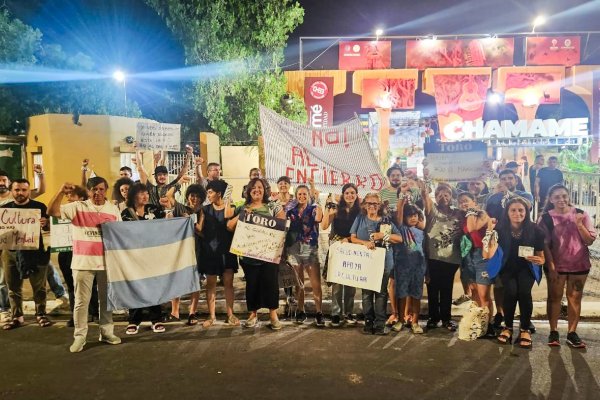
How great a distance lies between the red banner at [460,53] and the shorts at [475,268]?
78.7 feet

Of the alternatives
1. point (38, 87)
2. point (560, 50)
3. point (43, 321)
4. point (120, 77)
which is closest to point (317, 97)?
point (120, 77)

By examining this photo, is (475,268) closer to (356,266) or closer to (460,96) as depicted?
(356,266)

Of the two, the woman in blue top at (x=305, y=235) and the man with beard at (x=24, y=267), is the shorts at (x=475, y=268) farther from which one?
the man with beard at (x=24, y=267)

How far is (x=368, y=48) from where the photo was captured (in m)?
28.3

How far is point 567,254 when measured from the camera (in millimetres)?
5316

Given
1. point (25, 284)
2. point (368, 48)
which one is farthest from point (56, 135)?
point (368, 48)

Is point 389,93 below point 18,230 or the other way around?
the other way around

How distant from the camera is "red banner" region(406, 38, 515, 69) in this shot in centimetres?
2734

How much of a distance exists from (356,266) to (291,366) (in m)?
1.51

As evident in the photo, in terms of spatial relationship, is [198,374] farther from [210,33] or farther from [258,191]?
[210,33]

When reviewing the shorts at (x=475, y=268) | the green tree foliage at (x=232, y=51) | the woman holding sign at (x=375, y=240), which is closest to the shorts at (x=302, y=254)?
the woman holding sign at (x=375, y=240)

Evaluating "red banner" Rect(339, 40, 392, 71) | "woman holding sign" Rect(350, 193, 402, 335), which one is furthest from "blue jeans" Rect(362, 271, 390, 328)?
"red banner" Rect(339, 40, 392, 71)

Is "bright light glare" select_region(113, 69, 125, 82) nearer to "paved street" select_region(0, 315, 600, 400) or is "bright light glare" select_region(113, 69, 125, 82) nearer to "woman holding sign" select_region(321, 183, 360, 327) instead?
"paved street" select_region(0, 315, 600, 400)

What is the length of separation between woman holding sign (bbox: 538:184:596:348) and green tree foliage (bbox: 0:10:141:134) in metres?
14.4
